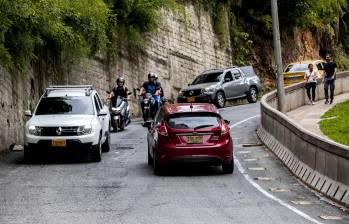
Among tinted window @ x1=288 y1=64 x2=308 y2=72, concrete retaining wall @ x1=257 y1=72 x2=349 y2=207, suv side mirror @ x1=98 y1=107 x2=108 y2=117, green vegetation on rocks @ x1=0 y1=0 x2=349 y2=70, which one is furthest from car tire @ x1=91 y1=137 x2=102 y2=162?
tinted window @ x1=288 y1=64 x2=308 y2=72

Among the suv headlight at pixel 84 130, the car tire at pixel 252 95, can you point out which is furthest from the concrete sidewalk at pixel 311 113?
the suv headlight at pixel 84 130

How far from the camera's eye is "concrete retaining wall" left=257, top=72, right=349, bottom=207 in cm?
1365

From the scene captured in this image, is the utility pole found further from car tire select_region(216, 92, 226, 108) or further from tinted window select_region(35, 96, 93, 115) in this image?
car tire select_region(216, 92, 226, 108)

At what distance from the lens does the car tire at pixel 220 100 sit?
37.0 metres

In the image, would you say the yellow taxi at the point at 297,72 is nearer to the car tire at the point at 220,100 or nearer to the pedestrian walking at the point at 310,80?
the car tire at the point at 220,100

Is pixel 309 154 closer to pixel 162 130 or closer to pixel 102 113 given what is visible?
pixel 162 130

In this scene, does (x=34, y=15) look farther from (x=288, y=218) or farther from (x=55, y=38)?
(x=288, y=218)

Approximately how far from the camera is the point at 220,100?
122 ft

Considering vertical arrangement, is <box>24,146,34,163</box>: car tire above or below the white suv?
below

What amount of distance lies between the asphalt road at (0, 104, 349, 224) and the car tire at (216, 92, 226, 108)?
1548 centimetres

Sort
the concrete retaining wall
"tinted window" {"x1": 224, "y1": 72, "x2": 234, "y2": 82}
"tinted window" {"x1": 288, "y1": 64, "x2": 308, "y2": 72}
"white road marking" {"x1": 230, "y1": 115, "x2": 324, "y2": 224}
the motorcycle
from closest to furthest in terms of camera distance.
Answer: "white road marking" {"x1": 230, "y1": 115, "x2": 324, "y2": 224}
the concrete retaining wall
the motorcycle
"tinted window" {"x1": 224, "y1": 72, "x2": 234, "y2": 82}
"tinted window" {"x1": 288, "y1": 64, "x2": 308, "y2": 72}

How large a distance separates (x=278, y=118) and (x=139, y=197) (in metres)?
8.24

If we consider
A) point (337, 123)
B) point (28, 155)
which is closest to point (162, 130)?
point (28, 155)

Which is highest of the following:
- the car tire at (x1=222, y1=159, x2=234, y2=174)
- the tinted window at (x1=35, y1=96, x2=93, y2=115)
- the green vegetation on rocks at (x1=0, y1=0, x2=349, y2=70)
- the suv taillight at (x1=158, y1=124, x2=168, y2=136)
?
the green vegetation on rocks at (x1=0, y1=0, x2=349, y2=70)
